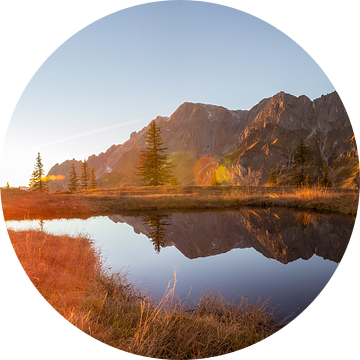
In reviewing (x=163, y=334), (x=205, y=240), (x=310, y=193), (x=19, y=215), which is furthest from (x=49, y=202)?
(x=310, y=193)

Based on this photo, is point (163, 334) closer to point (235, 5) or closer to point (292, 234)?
point (235, 5)

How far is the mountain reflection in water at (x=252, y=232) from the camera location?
9016 millimetres

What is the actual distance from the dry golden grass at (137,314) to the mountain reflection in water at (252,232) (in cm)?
323

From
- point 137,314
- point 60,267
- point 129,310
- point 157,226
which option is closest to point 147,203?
point 157,226

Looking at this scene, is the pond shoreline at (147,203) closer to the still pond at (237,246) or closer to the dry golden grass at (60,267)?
the still pond at (237,246)

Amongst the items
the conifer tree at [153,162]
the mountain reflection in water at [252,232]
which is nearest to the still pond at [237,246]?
the mountain reflection in water at [252,232]

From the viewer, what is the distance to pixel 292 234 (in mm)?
11250

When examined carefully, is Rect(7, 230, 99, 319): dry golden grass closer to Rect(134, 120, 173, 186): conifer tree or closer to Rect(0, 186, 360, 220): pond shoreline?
Rect(0, 186, 360, 220): pond shoreline

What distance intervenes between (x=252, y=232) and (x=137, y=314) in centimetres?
875

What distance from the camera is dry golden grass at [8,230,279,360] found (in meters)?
3.54

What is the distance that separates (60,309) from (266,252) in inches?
291

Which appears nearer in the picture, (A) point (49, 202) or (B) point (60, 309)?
(B) point (60, 309)

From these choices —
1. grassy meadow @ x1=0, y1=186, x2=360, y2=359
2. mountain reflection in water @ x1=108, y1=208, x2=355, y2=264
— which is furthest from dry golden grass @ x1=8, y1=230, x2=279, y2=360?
mountain reflection in water @ x1=108, y1=208, x2=355, y2=264

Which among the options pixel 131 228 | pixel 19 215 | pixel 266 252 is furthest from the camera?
pixel 19 215
